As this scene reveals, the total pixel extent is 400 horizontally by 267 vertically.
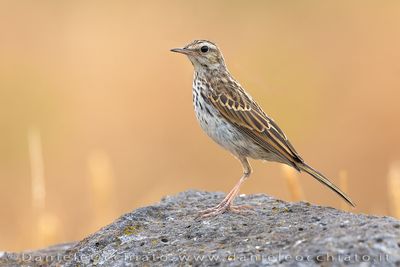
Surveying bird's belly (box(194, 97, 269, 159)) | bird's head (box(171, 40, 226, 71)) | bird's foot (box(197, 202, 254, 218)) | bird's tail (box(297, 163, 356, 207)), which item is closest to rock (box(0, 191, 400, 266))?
bird's foot (box(197, 202, 254, 218))

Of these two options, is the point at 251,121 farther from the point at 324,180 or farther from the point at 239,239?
the point at 239,239

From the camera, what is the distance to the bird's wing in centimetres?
720

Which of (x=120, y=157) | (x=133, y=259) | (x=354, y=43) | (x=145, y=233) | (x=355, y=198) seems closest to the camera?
(x=133, y=259)

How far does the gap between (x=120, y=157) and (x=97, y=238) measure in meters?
9.58

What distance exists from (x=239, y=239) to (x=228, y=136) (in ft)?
6.14

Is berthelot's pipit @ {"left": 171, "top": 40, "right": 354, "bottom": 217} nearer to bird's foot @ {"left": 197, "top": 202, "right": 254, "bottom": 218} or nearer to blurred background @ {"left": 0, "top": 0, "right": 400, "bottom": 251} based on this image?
bird's foot @ {"left": 197, "top": 202, "right": 254, "bottom": 218}

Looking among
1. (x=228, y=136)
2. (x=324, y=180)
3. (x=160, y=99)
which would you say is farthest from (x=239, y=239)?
(x=160, y=99)

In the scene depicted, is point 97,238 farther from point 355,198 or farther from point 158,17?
point 158,17

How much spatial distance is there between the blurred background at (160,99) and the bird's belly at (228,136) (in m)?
2.51

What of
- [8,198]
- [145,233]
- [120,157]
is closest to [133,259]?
[145,233]

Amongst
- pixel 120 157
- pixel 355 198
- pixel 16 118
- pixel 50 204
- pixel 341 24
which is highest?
pixel 341 24

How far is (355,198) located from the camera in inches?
510

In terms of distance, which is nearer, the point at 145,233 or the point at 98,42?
the point at 145,233

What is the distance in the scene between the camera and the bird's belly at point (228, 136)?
24.2 ft
